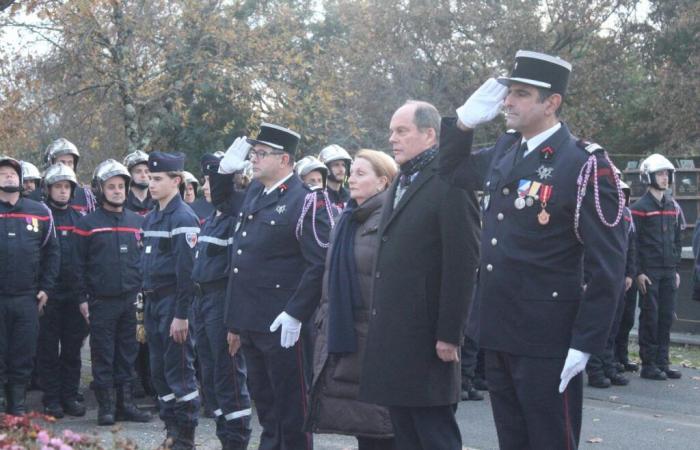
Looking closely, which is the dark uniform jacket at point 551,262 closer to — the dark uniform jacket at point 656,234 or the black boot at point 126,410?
the black boot at point 126,410

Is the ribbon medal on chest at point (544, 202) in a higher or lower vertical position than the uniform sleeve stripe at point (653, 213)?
lower

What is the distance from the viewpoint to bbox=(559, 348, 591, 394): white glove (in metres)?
4.37

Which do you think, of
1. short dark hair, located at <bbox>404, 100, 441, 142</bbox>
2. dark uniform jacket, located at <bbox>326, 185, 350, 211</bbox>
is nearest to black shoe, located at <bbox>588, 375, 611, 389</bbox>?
dark uniform jacket, located at <bbox>326, 185, 350, 211</bbox>

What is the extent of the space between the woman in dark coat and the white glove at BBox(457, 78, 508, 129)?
1.10 metres

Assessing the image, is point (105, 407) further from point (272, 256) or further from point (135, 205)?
point (272, 256)

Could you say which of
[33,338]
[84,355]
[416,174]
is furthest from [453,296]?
[84,355]

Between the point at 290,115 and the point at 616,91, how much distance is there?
706 inches

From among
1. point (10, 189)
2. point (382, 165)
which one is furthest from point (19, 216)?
point (382, 165)

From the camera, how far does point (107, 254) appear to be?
9.52 m

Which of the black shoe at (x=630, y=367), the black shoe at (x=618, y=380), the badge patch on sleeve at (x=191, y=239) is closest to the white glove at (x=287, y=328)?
the badge patch on sleeve at (x=191, y=239)

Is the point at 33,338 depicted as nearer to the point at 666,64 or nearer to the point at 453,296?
the point at 453,296

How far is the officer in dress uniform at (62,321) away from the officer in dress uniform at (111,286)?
0.37 m

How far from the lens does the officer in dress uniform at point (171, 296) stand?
25.8 feet

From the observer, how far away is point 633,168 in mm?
20562
